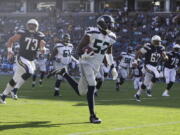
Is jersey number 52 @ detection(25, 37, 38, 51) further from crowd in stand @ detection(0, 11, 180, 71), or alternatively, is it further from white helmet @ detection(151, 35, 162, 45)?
crowd in stand @ detection(0, 11, 180, 71)

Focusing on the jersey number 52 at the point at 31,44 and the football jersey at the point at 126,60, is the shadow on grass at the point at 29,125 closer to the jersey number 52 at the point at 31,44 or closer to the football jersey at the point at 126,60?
the jersey number 52 at the point at 31,44

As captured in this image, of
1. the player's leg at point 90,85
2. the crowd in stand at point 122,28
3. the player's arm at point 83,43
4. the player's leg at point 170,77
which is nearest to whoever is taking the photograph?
the player's leg at point 90,85

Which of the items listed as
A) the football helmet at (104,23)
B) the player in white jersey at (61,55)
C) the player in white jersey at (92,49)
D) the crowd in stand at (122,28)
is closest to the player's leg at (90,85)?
the player in white jersey at (92,49)

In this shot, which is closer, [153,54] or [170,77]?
[153,54]

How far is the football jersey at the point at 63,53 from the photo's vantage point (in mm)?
19906

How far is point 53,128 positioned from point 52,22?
38132 mm

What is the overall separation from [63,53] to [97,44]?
8.66 meters

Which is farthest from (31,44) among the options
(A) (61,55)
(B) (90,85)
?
(A) (61,55)

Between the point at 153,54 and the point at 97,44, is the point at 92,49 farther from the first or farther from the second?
the point at 153,54

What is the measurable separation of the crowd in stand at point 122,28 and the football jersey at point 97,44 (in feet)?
85.2

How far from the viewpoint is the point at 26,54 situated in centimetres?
1490

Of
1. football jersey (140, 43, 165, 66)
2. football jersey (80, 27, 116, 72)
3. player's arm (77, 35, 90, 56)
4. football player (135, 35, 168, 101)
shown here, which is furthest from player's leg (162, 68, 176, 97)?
player's arm (77, 35, 90, 56)

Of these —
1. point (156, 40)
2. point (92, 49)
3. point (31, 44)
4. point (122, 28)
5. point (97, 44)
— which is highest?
point (97, 44)

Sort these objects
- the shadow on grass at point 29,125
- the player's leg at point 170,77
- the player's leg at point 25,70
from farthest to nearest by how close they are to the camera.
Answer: the player's leg at point 170,77
the player's leg at point 25,70
the shadow on grass at point 29,125
